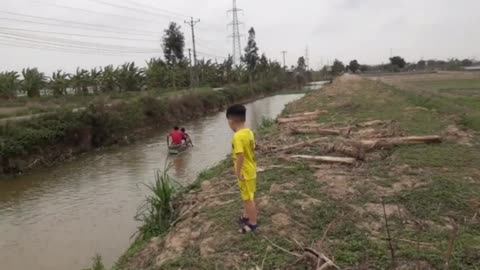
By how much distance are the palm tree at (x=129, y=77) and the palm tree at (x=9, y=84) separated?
9243 mm

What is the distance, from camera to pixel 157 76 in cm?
4975

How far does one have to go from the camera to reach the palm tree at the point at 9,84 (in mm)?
33906

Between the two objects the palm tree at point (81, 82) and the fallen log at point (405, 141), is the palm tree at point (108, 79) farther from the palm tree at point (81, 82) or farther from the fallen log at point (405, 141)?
the fallen log at point (405, 141)

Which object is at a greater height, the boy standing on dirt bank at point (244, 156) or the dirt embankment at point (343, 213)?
the boy standing on dirt bank at point (244, 156)

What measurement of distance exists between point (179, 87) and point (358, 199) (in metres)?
47.3

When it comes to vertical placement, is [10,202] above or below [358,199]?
below

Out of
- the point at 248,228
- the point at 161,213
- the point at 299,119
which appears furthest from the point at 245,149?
the point at 299,119

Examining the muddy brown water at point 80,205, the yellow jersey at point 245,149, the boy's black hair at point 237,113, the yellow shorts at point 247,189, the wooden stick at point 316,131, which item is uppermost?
the boy's black hair at point 237,113

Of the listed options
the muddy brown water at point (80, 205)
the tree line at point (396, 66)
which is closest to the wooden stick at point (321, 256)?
the muddy brown water at point (80, 205)

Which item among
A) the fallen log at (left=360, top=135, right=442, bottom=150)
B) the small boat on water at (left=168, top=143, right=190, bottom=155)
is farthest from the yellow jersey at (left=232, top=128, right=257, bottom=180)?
the small boat on water at (left=168, top=143, right=190, bottom=155)

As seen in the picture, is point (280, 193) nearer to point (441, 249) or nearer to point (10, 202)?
point (441, 249)

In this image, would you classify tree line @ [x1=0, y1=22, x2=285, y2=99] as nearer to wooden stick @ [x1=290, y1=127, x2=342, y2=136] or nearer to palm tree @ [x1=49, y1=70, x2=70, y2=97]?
palm tree @ [x1=49, y1=70, x2=70, y2=97]

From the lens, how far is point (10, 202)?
42.0 feet

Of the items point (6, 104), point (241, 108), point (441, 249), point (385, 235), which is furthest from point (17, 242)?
point (6, 104)
